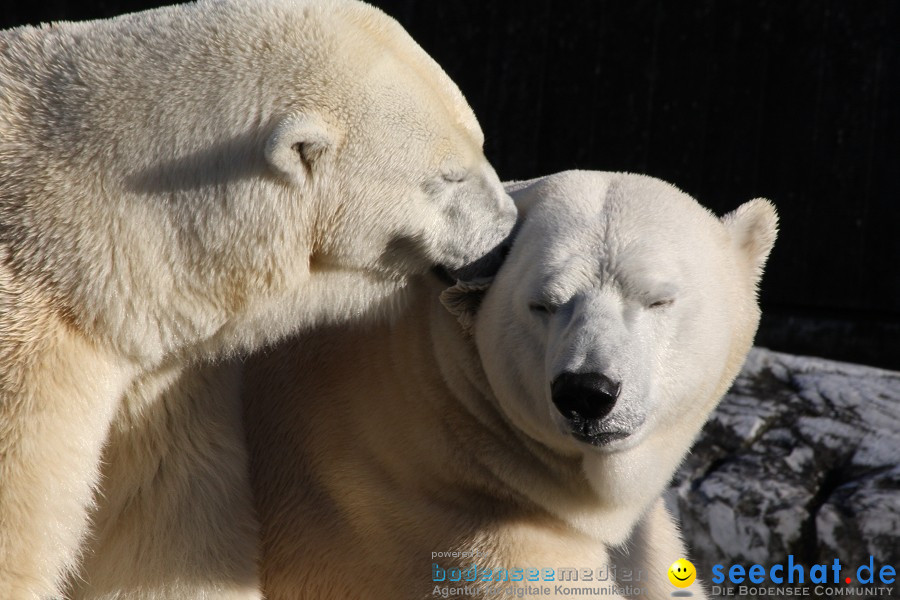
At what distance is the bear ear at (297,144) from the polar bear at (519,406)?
1.81 ft

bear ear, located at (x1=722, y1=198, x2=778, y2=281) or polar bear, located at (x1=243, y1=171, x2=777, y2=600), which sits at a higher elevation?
bear ear, located at (x1=722, y1=198, x2=778, y2=281)

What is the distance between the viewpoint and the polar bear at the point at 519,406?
257 centimetres

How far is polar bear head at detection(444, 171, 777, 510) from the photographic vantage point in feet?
8.04

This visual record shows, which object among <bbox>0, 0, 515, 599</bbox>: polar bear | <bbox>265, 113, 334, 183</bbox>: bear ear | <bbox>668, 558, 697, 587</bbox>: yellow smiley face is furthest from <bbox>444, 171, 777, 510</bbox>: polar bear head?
<bbox>265, 113, 334, 183</bbox>: bear ear

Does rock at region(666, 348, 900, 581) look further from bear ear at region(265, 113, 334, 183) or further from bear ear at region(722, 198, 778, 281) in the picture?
bear ear at region(265, 113, 334, 183)

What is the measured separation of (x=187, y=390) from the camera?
8.84ft

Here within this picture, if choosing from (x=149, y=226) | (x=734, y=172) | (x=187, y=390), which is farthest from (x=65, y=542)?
(x=734, y=172)

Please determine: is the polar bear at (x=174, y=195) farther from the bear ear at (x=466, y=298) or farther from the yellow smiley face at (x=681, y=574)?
the yellow smiley face at (x=681, y=574)

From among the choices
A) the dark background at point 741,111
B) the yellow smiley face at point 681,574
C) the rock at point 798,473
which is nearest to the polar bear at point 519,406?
the yellow smiley face at point 681,574

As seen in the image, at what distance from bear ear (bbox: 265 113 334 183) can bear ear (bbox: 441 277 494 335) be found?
0.52 m

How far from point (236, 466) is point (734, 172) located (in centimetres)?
439

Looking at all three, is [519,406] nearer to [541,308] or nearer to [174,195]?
[541,308]

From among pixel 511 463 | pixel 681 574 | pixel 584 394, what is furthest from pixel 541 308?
pixel 681 574

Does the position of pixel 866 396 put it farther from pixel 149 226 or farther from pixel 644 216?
pixel 149 226
